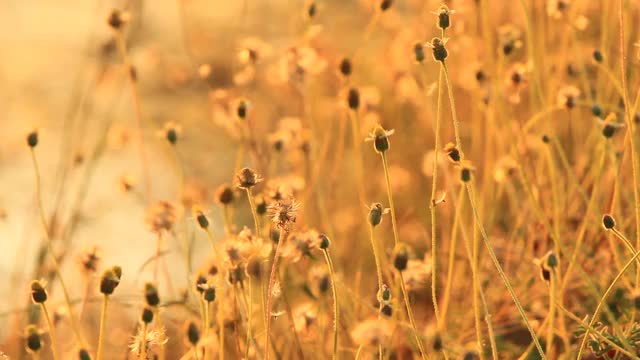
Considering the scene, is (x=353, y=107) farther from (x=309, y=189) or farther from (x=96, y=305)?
(x=96, y=305)

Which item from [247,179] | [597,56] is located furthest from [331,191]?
[247,179]

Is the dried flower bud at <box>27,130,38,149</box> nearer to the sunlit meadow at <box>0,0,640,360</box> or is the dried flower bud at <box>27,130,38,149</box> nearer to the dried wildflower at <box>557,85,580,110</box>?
the sunlit meadow at <box>0,0,640,360</box>

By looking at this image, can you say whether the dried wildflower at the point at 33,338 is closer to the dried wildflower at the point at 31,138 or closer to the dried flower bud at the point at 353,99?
the dried wildflower at the point at 31,138

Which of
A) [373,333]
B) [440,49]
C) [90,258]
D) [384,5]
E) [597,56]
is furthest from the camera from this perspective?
[384,5]

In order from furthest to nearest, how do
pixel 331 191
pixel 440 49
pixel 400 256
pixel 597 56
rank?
1. pixel 331 191
2. pixel 597 56
3. pixel 440 49
4. pixel 400 256

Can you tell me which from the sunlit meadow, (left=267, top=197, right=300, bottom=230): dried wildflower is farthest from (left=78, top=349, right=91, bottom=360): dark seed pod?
(left=267, top=197, right=300, bottom=230): dried wildflower

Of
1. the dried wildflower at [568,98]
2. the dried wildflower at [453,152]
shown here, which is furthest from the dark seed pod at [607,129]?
the dried wildflower at [453,152]

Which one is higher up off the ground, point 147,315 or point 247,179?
point 247,179

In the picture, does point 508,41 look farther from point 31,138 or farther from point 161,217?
point 31,138
